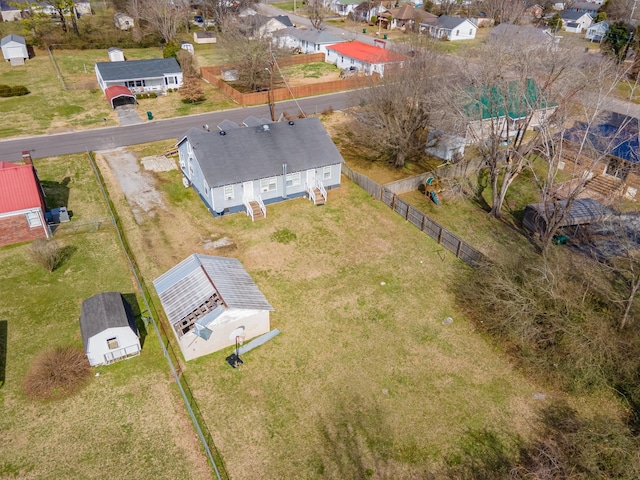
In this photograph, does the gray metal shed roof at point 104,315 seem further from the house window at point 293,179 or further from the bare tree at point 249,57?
the bare tree at point 249,57

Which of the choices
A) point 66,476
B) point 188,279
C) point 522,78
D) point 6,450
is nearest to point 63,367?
point 6,450

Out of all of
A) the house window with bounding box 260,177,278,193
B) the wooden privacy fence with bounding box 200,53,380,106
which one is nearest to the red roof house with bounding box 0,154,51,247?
the house window with bounding box 260,177,278,193

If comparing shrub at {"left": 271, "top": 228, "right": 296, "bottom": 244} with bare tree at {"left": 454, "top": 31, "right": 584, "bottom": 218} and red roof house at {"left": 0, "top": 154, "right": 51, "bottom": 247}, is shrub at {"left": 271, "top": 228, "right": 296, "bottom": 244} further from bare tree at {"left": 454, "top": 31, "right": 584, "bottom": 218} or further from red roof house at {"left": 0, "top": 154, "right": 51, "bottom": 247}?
red roof house at {"left": 0, "top": 154, "right": 51, "bottom": 247}

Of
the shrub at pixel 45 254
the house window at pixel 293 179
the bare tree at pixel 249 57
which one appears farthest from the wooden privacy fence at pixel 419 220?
the bare tree at pixel 249 57

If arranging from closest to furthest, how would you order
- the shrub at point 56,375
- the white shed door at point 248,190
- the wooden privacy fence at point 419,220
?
the shrub at point 56,375, the wooden privacy fence at point 419,220, the white shed door at point 248,190

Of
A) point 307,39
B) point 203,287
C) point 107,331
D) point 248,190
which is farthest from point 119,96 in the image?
point 107,331

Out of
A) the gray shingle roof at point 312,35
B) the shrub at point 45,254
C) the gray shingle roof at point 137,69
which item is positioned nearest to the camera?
the shrub at point 45,254
